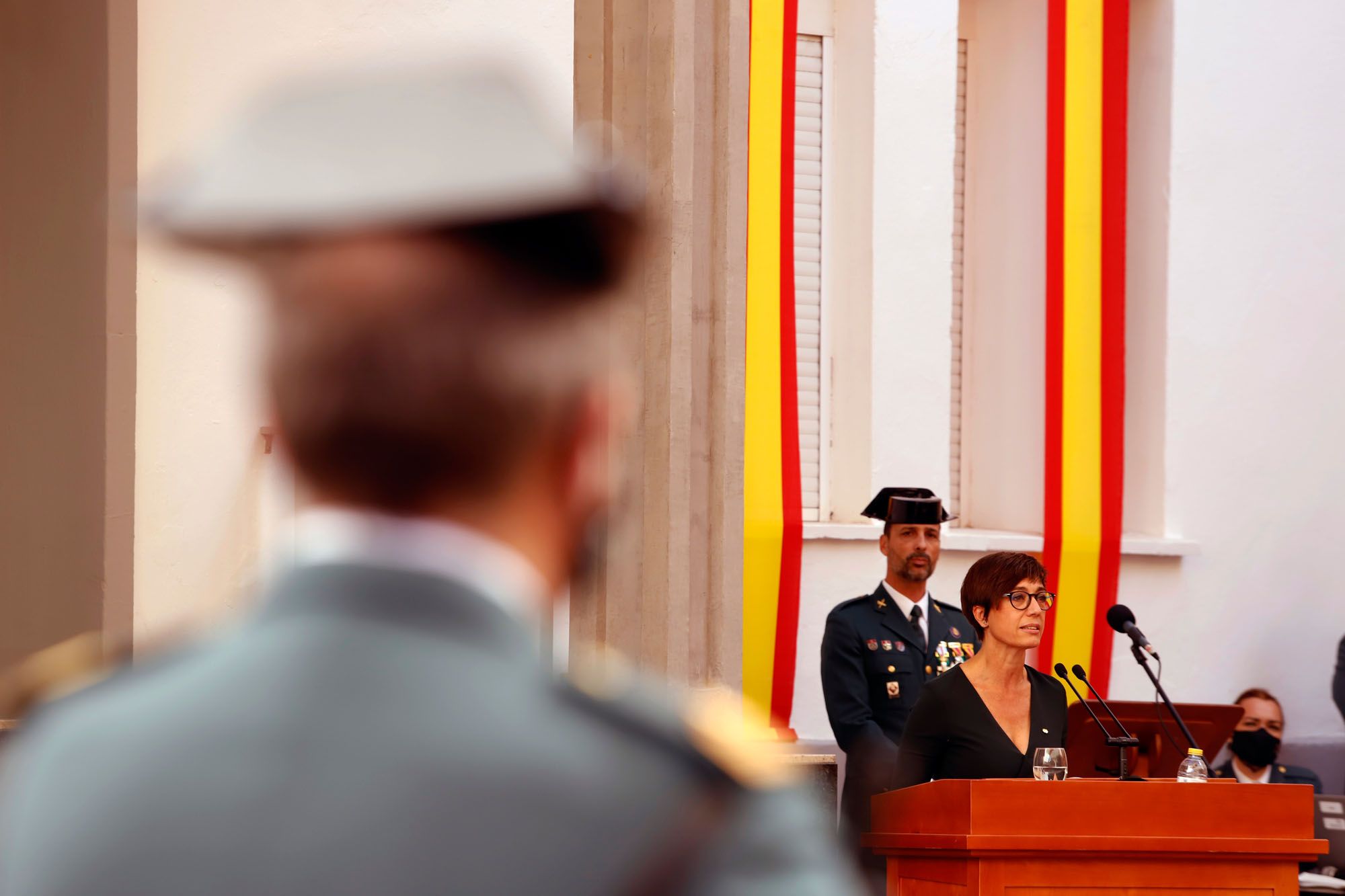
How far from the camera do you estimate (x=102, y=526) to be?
5047 millimetres

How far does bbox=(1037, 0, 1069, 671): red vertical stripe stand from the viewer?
7703 millimetres

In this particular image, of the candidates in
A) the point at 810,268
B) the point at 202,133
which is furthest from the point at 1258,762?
the point at 202,133

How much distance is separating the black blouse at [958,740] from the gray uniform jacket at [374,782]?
3460 mm

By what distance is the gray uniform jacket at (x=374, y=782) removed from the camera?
0.60m

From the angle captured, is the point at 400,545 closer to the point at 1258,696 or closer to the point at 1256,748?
the point at 1256,748

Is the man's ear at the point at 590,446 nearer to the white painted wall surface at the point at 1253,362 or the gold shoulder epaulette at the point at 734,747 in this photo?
the gold shoulder epaulette at the point at 734,747

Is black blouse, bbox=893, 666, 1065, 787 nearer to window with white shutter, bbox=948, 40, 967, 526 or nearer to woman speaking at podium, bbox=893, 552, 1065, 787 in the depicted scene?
woman speaking at podium, bbox=893, 552, 1065, 787

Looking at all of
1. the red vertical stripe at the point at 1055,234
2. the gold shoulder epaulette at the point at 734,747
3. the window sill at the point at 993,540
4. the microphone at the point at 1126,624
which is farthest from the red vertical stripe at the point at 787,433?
the gold shoulder epaulette at the point at 734,747

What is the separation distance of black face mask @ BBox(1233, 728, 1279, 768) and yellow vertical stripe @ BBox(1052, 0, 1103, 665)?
144 cm

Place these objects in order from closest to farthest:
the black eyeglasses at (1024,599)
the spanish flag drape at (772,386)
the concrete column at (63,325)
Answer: the black eyeglasses at (1024,599) → the concrete column at (63,325) → the spanish flag drape at (772,386)

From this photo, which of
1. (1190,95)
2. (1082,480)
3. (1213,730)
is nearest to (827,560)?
(1082,480)

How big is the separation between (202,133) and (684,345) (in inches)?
81.9

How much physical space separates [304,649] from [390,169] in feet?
0.64

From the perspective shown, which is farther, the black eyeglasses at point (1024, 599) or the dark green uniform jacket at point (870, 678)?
the dark green uniform jacket at point (870, 678)
